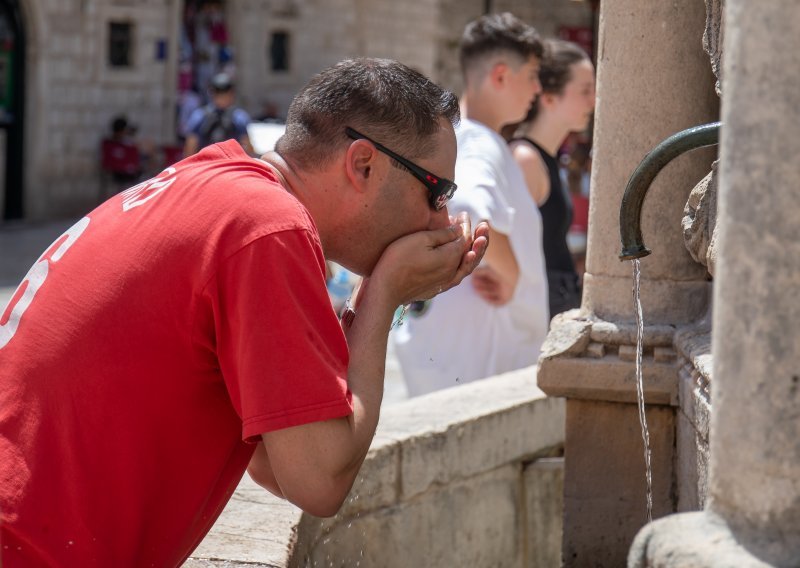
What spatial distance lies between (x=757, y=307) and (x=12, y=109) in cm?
1615

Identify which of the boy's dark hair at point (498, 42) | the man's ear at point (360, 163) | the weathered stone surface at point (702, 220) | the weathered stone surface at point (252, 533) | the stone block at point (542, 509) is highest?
the boy's dark hair at point (498, 42)

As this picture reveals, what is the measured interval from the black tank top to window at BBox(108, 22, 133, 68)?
43.3 ft

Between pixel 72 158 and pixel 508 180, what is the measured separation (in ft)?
43.2

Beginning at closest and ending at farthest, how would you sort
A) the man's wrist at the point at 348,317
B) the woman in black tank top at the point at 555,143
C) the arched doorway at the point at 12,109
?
the man's wrist at the point at 348,317 < the woman in black tank top at the point at 555,143 < the arched doorway at the point at 12,109

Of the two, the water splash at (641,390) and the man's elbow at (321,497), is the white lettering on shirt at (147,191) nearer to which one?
the man's elbow at (321,497)

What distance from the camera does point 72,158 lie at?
1714 centimetres

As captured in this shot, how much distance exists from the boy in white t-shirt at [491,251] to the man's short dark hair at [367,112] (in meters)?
2.15

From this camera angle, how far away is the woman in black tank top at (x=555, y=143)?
5371mm

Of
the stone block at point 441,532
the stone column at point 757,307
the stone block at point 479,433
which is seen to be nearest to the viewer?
the stone column at point 757,307

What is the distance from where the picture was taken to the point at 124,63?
17984mm

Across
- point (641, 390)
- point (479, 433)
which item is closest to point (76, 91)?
point (479, 433)

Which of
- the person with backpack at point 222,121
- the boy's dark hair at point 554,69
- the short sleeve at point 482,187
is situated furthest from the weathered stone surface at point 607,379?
the person with backpack at point 222,121

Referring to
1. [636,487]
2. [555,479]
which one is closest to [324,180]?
[636,487]

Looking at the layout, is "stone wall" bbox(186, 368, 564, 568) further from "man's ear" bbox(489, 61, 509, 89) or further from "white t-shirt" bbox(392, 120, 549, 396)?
"man's ear" bbox(489, 61, 509, 89)
